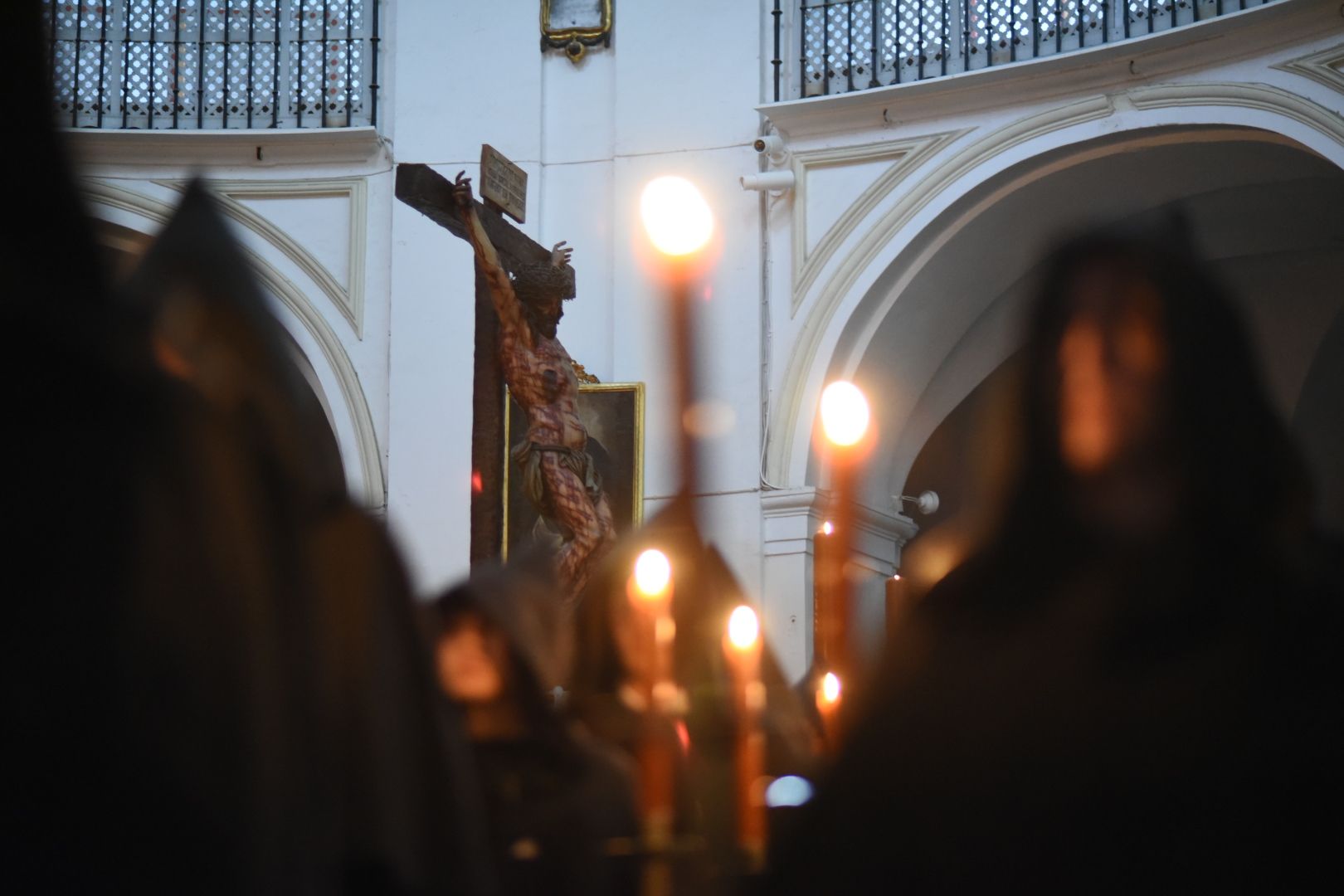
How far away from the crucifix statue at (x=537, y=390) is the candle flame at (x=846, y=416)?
16.6 ft

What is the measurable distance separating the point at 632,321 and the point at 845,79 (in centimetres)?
200

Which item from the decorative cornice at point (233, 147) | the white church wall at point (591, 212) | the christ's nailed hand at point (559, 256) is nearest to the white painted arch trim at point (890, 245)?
the white church wall at point (591, 212)

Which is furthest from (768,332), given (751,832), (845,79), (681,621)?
(751,832)

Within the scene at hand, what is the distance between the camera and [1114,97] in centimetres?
1023

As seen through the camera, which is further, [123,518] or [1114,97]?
[1114,97]

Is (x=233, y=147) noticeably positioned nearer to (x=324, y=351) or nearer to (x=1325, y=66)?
(x=324, y=351)

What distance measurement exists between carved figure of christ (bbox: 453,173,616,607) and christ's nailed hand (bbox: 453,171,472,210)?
615mm

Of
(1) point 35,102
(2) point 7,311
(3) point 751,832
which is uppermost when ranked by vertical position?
(1) point 35,102

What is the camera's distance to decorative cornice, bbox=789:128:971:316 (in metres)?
10.8

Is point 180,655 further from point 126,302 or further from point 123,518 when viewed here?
point 126,302

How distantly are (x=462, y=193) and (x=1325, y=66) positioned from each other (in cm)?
470

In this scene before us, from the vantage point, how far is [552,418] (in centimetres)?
884

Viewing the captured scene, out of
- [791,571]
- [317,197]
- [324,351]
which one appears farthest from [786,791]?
[317,197]

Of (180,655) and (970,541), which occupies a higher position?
(970,541)
